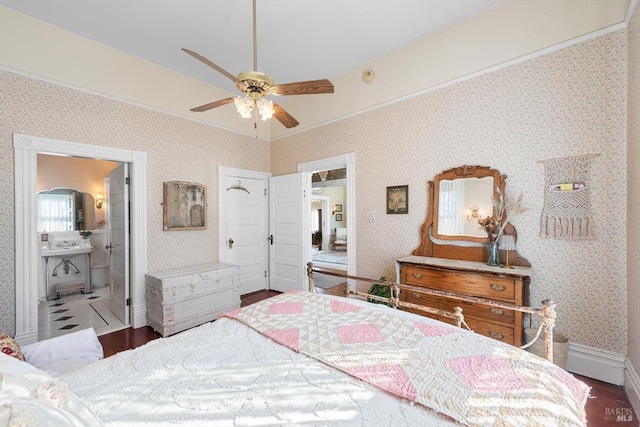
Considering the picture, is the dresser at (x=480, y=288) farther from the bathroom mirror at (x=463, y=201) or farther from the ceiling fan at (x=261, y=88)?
the ceiling fan at (x=261, y=88)

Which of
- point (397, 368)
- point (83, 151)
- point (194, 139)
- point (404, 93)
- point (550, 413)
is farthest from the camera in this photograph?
point (194, 139)

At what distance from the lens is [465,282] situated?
2.38 metres

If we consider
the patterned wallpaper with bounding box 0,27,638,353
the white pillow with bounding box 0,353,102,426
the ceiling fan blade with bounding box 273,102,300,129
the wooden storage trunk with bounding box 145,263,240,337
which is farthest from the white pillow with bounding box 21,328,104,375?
the ceiling fan blade with bounding box 273,102,300,129

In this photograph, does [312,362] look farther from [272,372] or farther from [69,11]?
[69,11]

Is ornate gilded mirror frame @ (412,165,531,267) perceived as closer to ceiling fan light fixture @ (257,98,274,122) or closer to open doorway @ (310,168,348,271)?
ceiling fan light fixture @ (257,98,274,122)

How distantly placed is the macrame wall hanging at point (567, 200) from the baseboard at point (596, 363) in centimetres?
92

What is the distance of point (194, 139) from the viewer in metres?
3.85

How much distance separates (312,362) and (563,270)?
239 cm

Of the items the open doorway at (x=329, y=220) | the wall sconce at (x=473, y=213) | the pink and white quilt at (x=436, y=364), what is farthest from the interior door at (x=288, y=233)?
the open doorway at (x=329, y=220)

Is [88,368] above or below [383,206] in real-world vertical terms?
below

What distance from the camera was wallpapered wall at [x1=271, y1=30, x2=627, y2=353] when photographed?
2111mm

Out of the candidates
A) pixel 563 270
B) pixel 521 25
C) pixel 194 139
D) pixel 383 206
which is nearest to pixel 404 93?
pixel 521 25

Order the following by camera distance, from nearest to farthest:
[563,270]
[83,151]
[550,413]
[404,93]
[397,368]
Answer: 1. [550,413]
2. [397,368]
3. [563,270]
4. [83,151]
5. [404,93]

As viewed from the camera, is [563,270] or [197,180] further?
[197,180]
